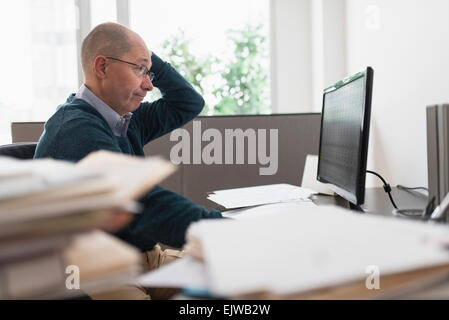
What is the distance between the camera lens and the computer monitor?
99 centimetres

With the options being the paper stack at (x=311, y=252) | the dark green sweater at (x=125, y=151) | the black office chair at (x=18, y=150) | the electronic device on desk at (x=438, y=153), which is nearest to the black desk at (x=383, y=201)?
the electronic device on desk at (x=438, y=153)

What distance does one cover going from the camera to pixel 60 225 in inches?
14.9

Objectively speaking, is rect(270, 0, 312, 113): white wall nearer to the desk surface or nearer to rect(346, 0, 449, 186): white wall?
rect(346, 0, 449, 186): white wall

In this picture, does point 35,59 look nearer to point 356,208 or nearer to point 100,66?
point 100,66

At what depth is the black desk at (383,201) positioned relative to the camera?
1.15m

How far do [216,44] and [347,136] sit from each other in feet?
8.20

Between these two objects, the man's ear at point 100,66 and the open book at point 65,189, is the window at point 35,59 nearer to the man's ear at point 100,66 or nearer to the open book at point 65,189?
the man's ear at point 100,66

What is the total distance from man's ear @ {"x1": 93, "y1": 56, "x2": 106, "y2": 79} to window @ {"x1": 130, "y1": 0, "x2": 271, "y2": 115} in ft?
6.69

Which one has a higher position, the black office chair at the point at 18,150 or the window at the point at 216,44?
the window at the point at 216,44

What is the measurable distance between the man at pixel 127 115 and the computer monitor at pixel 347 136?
37 cm
